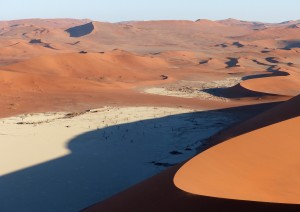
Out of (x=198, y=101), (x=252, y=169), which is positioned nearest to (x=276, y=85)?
(x=198, y=101)

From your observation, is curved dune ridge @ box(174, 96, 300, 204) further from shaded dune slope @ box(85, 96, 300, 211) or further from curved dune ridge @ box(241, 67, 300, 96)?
curved dune ridge @ box(241, 67, 300, 96)

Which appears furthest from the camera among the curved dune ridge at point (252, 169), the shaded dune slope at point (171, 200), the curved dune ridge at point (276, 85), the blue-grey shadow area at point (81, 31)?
the blue-grey shadow area at point (81, 31)

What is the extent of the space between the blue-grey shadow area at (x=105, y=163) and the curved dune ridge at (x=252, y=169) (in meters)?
2.78

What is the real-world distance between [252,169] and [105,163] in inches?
194

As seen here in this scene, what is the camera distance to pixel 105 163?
37.8ft

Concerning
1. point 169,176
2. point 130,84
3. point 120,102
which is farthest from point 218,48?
point 169,176

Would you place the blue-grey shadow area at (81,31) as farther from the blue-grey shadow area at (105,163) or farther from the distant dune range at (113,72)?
the blue-grey shadow area at (105,163)

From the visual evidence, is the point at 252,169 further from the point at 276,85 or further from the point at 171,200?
the point at 276,85

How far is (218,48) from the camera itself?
77.6 metres

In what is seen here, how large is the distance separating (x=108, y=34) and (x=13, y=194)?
88670mm

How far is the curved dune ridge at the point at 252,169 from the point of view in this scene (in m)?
6.36

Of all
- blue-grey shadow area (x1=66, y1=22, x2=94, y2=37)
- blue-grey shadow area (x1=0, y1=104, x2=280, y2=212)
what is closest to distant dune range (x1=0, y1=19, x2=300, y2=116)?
blue-grey shadow area (x1=0, y1=104, x2=280, y2=212)

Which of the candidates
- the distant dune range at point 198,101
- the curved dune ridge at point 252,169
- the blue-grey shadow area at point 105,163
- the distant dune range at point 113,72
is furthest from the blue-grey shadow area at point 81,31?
the curved dune ridge at point 252,169

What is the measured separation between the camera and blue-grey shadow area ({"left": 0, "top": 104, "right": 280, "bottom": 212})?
30.1 feet
